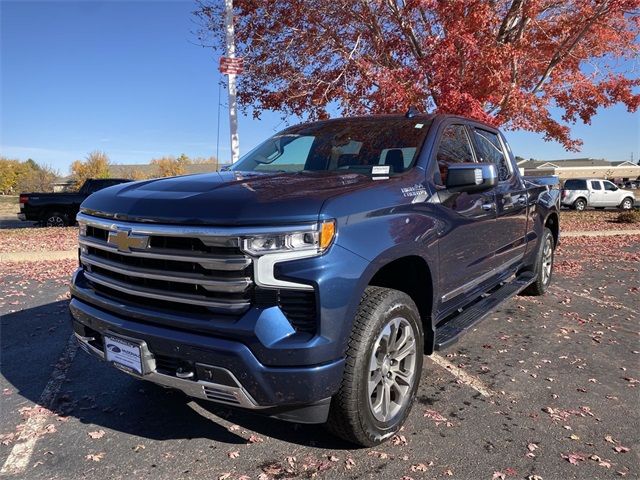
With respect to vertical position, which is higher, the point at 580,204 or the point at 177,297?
the point at 177,297

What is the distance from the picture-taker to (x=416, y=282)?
3.34 metres

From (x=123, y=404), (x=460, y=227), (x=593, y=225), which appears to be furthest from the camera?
(x=593, y=225)

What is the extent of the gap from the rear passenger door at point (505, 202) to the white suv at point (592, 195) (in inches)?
967

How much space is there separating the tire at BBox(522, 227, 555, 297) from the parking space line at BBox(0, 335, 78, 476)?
501cm

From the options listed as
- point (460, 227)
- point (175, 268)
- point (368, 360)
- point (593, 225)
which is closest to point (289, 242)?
point (175, 268)

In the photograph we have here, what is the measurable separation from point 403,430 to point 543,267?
4072 mm

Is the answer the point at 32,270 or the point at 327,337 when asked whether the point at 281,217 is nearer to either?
the point at 327,337

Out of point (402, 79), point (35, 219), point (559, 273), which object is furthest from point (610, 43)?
point (35, 219)

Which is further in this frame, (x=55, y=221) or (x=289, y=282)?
(x=55, y=221)

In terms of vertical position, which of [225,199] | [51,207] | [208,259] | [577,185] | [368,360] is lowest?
[51,207]

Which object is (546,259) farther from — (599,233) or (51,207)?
(51,207)

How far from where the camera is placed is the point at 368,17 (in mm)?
10211

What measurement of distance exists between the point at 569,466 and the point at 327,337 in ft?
5.08

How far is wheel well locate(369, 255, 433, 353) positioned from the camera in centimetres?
324
